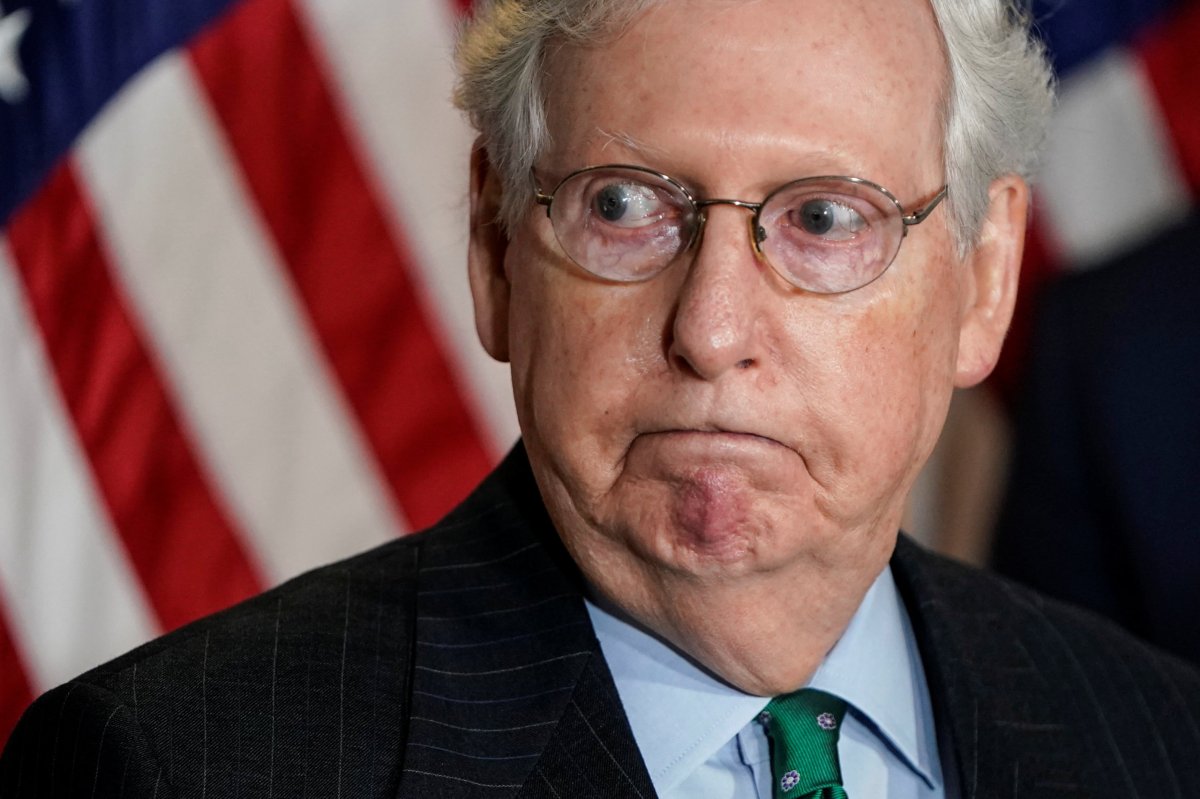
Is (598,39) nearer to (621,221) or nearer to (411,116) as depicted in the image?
(621,221)

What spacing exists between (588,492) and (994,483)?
A: 6.20ft

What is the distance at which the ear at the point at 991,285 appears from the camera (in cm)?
174

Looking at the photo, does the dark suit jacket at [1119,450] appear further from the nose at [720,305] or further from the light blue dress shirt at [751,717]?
the nose at [720,305]

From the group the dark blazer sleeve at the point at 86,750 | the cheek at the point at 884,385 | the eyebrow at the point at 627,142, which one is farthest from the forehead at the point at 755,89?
the dark blazer sleeve at the point at 86,750

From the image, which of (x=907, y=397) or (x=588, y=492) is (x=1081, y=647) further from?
(x=588, y=492)

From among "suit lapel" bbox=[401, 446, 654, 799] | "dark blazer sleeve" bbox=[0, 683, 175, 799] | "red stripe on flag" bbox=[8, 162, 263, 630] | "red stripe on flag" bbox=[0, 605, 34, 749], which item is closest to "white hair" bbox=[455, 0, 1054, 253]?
"suit lapel" bbox=[401, 446, 654, 799]

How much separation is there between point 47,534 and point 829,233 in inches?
67.3

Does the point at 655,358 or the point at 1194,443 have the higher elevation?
the point at 655,358

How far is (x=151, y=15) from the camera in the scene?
274 cm

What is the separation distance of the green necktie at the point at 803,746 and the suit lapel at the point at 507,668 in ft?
0.54

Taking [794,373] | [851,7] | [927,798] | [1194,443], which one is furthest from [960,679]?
[1194,443]

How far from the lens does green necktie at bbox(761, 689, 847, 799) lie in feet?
5.21

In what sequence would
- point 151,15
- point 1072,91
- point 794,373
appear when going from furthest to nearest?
1. point 1072,91
2. point 151,15
3. point 794,373

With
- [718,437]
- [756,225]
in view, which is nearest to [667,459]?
[718,437]
